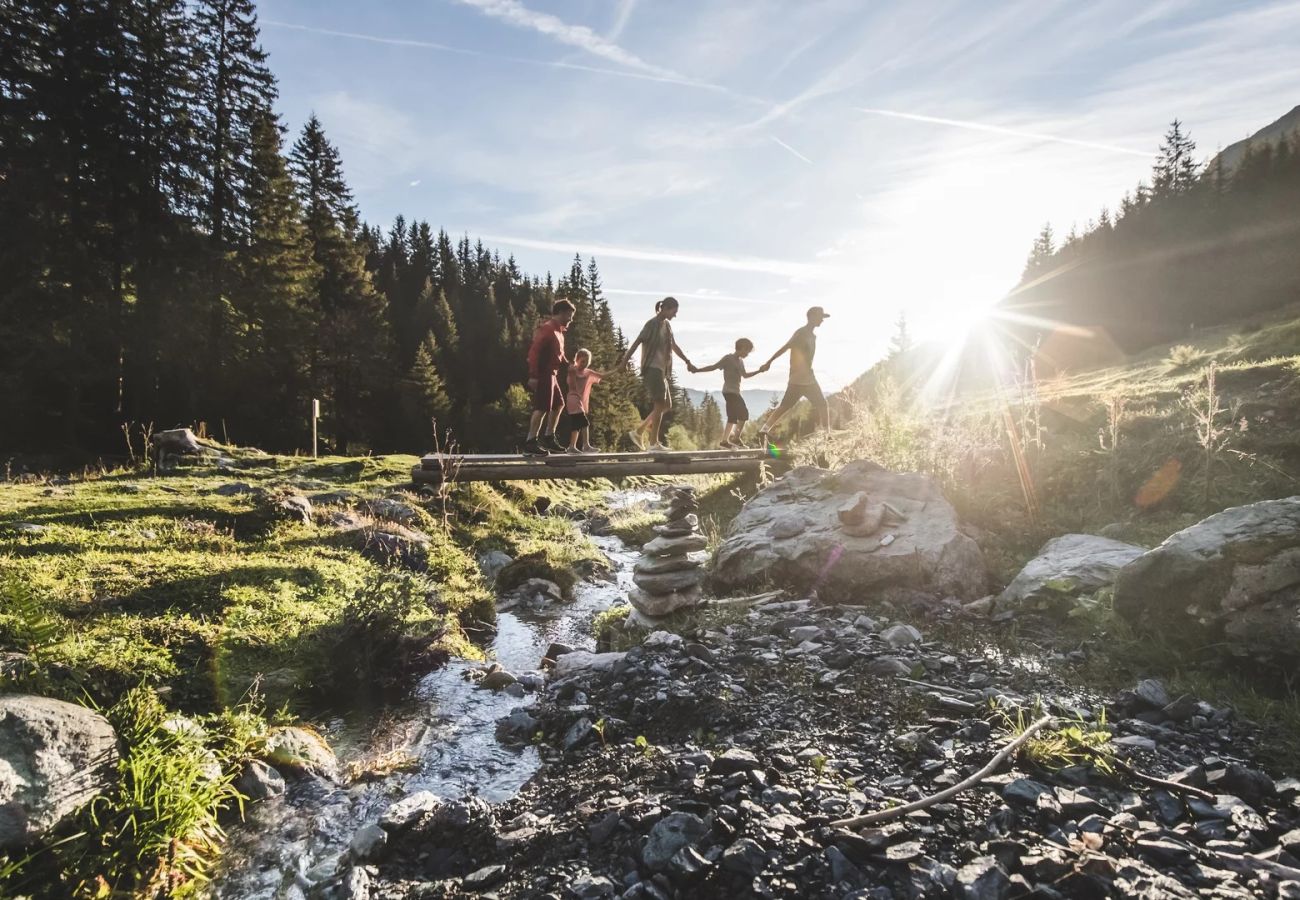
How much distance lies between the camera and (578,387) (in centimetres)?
1373

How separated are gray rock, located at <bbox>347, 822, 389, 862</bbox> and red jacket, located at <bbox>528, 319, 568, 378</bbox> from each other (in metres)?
8.18

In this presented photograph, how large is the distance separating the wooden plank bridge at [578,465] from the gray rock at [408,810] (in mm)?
7026

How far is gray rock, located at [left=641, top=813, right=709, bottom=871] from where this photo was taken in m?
2.64


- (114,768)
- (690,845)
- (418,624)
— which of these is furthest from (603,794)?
(418,624)

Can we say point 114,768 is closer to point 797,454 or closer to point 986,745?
point 986,745

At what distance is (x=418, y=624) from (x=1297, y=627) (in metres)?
7.00

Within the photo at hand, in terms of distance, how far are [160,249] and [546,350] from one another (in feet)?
87.1

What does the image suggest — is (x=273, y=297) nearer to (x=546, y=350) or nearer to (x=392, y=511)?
(x=392, y=511)

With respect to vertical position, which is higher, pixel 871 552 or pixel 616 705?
pixel 871 552

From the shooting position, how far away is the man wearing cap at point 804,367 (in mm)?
12148

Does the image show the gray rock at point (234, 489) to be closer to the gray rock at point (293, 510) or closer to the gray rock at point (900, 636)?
the gray rock at point (293, 510)

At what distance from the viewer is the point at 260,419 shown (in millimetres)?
34000

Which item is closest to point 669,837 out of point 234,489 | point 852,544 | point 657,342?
point 852,544

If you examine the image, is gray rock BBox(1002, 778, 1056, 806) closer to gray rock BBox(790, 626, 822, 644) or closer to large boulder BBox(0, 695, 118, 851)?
gray rock BBox(790, 626, 822, 644)
